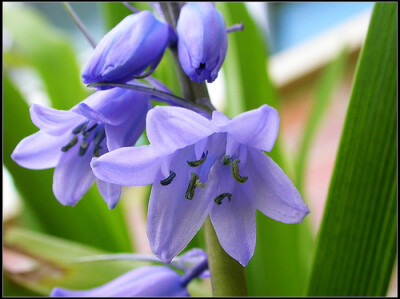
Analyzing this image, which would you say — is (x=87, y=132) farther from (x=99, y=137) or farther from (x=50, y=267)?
(x=50, y=267)

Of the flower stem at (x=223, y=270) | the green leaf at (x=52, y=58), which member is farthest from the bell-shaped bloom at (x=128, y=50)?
the green leaf at (x=52, y=58)

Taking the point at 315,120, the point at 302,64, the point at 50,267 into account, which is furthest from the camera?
the point at 302,64

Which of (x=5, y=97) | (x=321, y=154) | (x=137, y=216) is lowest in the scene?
(x=137, y=216)

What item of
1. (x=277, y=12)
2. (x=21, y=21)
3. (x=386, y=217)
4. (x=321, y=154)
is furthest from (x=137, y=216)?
(x=386, y=217)

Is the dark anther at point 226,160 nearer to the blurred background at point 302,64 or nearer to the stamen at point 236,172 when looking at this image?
the stamen at point 236,172

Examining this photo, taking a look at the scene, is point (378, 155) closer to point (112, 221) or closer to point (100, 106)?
point (100, 106)

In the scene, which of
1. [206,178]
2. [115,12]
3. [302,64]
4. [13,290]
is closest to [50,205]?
[13,290]

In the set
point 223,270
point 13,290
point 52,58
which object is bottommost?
point 13,290
